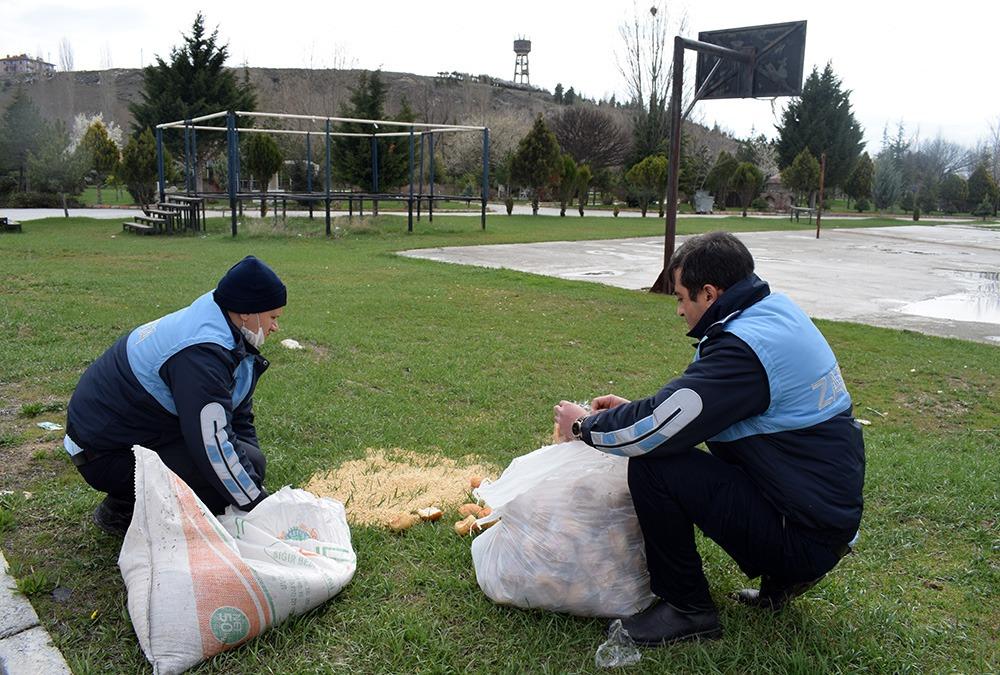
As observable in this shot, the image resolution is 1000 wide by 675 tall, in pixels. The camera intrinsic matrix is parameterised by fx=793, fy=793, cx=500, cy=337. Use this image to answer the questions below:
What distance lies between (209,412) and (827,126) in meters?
48.8

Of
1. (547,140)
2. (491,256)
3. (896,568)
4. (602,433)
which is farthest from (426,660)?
(547,140)

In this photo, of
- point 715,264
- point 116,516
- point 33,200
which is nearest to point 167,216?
point 33,200

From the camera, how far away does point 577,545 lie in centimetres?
244

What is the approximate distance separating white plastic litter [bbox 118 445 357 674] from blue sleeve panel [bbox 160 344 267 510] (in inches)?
5.1

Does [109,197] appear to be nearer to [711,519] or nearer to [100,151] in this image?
[100,151]

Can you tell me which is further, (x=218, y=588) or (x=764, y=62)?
(x=764, y=62)

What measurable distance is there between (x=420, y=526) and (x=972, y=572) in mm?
2066

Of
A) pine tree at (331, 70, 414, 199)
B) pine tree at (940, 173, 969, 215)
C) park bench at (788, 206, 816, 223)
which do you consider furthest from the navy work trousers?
pine tree at (940, 173, 969, 215)

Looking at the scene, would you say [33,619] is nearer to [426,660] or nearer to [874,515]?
[426,660]

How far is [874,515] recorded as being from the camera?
3410 mm

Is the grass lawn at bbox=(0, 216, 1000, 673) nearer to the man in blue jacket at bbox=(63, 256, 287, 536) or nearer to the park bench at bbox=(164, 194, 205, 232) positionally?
the man in blue jacket at bbox=(63, 256, 287, 536)

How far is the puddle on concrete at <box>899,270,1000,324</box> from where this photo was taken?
949 cm

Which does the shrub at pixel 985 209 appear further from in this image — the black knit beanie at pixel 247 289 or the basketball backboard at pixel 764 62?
the black knit beanie at pixel 247 289

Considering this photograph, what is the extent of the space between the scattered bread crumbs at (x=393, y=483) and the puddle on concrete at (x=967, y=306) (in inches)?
304
